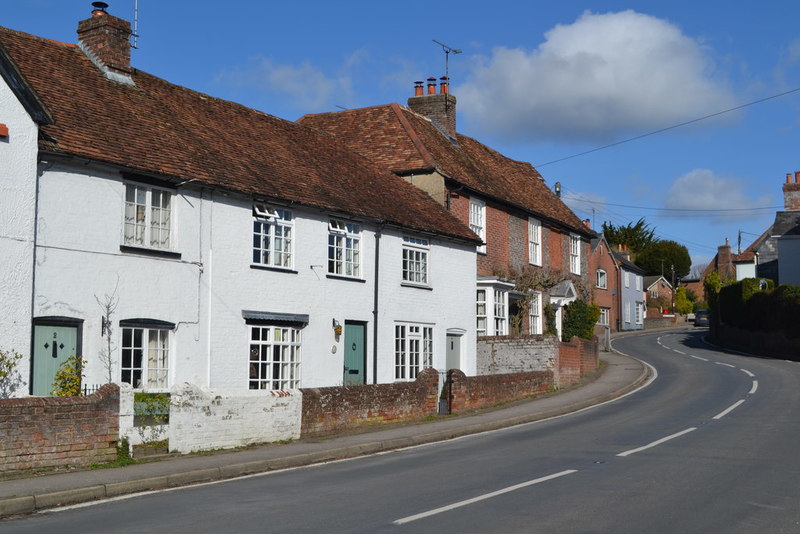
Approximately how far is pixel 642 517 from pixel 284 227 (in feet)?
46.3

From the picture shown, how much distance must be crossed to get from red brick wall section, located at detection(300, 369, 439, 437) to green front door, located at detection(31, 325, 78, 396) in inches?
183

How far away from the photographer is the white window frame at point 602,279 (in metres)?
70.3

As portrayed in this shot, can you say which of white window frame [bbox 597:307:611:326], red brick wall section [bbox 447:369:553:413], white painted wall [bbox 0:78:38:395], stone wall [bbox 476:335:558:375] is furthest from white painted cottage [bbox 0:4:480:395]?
white window frame [bbox 597:307:611:326]

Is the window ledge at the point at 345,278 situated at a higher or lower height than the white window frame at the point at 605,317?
higher

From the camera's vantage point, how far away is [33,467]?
1322 centimetres

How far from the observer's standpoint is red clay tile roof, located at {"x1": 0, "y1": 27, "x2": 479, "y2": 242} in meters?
18.5

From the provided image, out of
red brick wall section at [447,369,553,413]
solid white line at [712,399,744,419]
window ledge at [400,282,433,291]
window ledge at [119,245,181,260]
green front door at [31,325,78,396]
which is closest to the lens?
green front door at [31,325,78,396]

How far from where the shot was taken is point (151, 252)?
18.4 meters

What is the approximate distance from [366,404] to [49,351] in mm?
6838

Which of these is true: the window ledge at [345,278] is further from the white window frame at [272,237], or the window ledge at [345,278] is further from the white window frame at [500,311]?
the white window frame at [500,311]

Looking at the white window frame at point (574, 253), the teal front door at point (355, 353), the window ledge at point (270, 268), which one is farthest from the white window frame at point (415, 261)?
the white window frame at point (574, 253)

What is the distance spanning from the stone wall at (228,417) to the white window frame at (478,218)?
15.3 meters

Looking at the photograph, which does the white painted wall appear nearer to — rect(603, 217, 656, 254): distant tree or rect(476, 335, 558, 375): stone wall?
rect(476, 335, 558, 375): stone wall

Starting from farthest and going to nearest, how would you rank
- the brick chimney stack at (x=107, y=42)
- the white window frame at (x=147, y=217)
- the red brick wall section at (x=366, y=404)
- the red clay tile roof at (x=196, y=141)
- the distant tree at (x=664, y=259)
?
the distant tree at (x=664, y=259) < the brick chimney stack at (x=107, y=42) < the red clay tile roof at (x=196, y=141) < the red brick wall section at (x=366, y=404) < the white window frame at (x=147, y=217)
